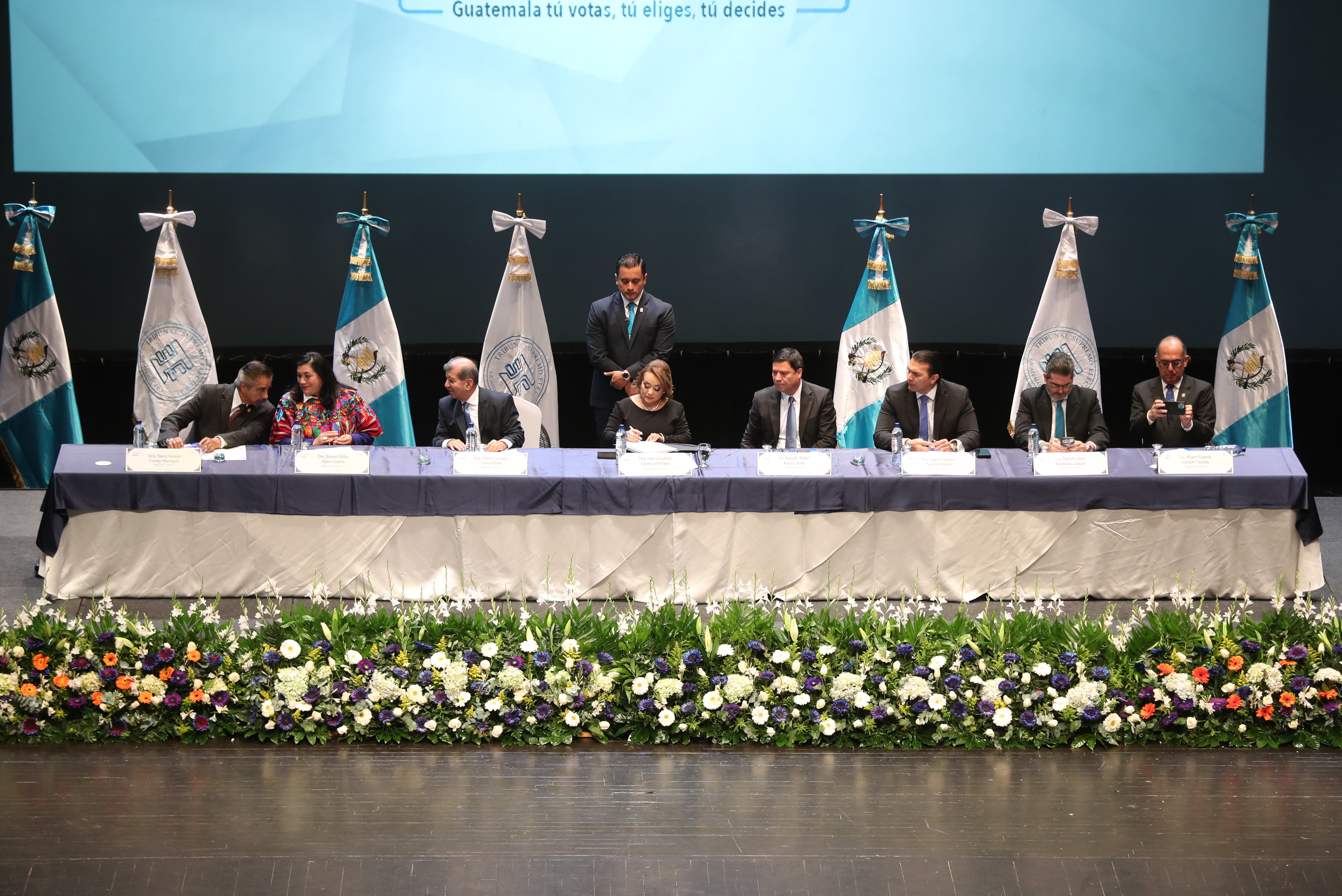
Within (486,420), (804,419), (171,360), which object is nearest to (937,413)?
(804,419)

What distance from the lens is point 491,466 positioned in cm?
486

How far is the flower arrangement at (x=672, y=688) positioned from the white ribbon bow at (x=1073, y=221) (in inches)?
125

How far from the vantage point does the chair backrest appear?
18.4 ft

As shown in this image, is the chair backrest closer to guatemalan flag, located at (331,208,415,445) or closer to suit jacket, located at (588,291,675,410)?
suit jacket, located at (588,291,675,410)

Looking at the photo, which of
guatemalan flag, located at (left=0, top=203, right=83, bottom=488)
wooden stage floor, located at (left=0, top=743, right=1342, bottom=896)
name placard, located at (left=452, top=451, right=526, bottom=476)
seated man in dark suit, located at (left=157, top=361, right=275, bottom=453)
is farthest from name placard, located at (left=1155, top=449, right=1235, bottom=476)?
guatemalan flag, located at (left=0, top=203, right=83, bottom=488)

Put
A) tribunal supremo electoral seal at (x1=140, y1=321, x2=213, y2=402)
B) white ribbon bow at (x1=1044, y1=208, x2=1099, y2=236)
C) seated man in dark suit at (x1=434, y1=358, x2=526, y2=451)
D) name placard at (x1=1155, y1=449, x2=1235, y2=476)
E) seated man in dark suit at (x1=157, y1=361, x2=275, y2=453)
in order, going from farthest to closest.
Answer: tribunal supremo electoral seal at (x1=140, y1=321, x2=213, y2=402) < white ribbon bow at (x1=1044, y1=208, x2=1099, y2=236) < seated man in dark suit at (x1=434, y1=358, x2=526, y2=451) < seated man in dark suit at (x1=157, y1=361, x2=275, y2=453) < name placard at (x1=1155, y1=449, x2=1235, y2=476)

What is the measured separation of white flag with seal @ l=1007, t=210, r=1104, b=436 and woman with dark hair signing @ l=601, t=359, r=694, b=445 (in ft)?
6.83

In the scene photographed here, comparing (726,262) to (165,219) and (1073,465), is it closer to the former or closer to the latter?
(1073,465)

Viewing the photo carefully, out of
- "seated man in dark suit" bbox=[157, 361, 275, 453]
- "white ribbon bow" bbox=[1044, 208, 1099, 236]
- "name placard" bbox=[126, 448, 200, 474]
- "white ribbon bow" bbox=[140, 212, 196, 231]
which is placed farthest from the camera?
"white ribbon bow" bbox=[1044, 208, 1099, 236]

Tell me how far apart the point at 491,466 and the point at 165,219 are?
270 cm

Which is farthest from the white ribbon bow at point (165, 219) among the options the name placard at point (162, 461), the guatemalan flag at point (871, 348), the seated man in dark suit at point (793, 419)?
the guatemalan flag at point (871, 348)

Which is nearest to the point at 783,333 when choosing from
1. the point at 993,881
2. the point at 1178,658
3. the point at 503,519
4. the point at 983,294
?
the point at 983,294

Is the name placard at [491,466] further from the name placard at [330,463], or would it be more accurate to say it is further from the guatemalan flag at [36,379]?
the guatemalan flag at [36,379]

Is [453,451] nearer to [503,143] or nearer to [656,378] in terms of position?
[656,378]
